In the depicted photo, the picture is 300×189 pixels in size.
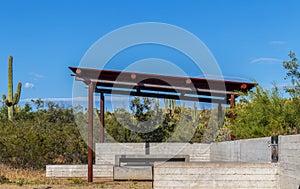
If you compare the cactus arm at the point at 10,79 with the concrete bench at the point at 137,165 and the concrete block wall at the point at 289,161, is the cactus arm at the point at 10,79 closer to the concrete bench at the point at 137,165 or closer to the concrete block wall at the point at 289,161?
the concrete bench at the point at 137,165

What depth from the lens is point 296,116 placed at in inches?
428

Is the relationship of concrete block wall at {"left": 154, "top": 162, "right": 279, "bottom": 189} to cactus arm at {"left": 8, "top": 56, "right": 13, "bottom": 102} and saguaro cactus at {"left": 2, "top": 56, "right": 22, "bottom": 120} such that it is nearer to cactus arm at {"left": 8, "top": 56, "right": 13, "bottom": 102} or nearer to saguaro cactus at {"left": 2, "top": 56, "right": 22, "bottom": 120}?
saguaro cactus at {"left": 2, "top": 56, "right": 22, "bottom": 120}

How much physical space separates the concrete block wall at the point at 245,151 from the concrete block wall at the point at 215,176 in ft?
1.28

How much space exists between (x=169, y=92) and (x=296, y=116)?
6.14 meters

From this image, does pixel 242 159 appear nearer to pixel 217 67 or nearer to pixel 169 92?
pixel 217 67

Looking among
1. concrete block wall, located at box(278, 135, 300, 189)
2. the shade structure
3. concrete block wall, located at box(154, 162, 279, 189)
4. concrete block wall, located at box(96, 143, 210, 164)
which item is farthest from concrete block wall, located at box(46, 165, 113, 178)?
concrete block wall, located at box(278, 135, 300, 189)

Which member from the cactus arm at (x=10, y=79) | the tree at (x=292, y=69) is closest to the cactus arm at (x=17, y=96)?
the cactus arm at (x=10, y=79)

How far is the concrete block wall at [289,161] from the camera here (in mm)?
7262

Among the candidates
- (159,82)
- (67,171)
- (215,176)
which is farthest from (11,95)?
(215,176)

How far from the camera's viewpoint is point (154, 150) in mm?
16766

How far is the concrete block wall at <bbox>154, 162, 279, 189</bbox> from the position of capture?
8.69 metres

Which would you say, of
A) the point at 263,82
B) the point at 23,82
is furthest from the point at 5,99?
the point at 263,82

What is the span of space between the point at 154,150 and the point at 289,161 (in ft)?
30.6

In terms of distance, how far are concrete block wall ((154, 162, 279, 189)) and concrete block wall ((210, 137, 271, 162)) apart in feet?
1.28
